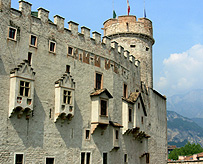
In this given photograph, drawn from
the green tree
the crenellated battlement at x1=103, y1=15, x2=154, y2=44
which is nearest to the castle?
the crenellated battlement at x1=103, y1=15, x2=154, y2=44

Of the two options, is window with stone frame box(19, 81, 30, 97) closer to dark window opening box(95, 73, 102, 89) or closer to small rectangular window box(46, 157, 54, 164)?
small rectangular window box(46, 157, 54, 164)

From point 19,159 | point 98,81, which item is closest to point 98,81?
point 98,81

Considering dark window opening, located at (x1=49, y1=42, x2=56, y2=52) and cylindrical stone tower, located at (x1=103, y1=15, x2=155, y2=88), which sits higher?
cylindrical stone tower, located at (x1=103, y1=15, x2=155, y2=88)

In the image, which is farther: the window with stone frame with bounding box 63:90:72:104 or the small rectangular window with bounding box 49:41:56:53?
the small rectangular window with bounding box 49:41:56:53

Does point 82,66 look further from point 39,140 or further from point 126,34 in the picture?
point 126,34

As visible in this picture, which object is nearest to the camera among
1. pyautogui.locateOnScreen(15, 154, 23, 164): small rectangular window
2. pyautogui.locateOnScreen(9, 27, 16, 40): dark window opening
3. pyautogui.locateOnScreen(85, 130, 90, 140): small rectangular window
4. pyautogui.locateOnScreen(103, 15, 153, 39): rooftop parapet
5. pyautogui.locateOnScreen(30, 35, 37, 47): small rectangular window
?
pyautogui.locateOnScreen(15, 154, 23, 164): small rectangular window

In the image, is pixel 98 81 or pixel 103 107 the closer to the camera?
pixel 103 107

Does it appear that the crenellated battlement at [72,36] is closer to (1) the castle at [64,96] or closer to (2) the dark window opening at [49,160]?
(1) the castle at [64,96]

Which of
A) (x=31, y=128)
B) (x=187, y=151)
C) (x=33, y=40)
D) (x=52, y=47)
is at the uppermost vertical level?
(x=33, y=40)

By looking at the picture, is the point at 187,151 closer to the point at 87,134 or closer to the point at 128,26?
the point at 128,26

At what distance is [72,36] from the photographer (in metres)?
29.0

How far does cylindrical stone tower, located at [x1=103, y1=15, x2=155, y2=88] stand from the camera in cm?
4159

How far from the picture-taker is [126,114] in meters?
34.4

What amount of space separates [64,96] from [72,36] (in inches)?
243
